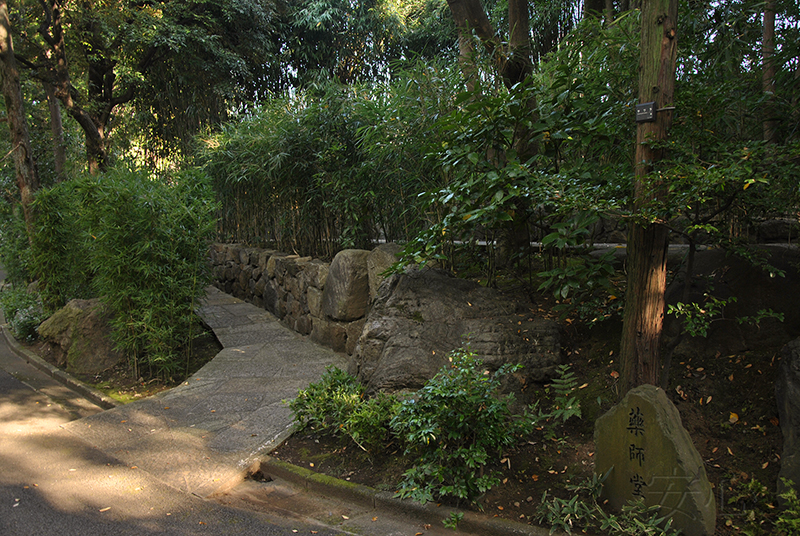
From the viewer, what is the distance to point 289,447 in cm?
349

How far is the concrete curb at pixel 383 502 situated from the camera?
2484 mm

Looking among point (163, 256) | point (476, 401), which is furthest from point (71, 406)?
point (476, 401)

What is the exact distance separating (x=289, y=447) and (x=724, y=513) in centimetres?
250

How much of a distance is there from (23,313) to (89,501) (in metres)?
5.73

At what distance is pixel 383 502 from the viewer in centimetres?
282

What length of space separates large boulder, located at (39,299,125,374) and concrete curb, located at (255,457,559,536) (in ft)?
10.2

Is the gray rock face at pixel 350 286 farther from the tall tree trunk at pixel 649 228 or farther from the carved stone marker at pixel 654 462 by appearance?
the carved stone marker at pixel 654 462

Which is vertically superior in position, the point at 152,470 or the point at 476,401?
the point at 476,401

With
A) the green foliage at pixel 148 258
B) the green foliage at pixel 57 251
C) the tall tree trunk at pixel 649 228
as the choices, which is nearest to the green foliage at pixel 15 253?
the green foliage at pixel 57 251

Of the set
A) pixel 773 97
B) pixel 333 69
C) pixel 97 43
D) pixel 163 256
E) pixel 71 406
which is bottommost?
pixel 71 406

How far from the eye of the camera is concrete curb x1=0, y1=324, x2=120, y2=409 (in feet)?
15.8

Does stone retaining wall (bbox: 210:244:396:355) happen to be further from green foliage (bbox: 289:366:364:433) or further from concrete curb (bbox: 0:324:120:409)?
concrete curb (bbox: 0:324:120:409)

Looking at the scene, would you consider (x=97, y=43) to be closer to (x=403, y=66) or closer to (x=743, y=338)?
(x=403, y=66)

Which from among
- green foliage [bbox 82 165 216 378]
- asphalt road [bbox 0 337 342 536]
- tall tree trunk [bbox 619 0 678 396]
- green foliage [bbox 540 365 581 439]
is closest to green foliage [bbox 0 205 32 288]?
green foliage [bbox 82 165 216 378]
